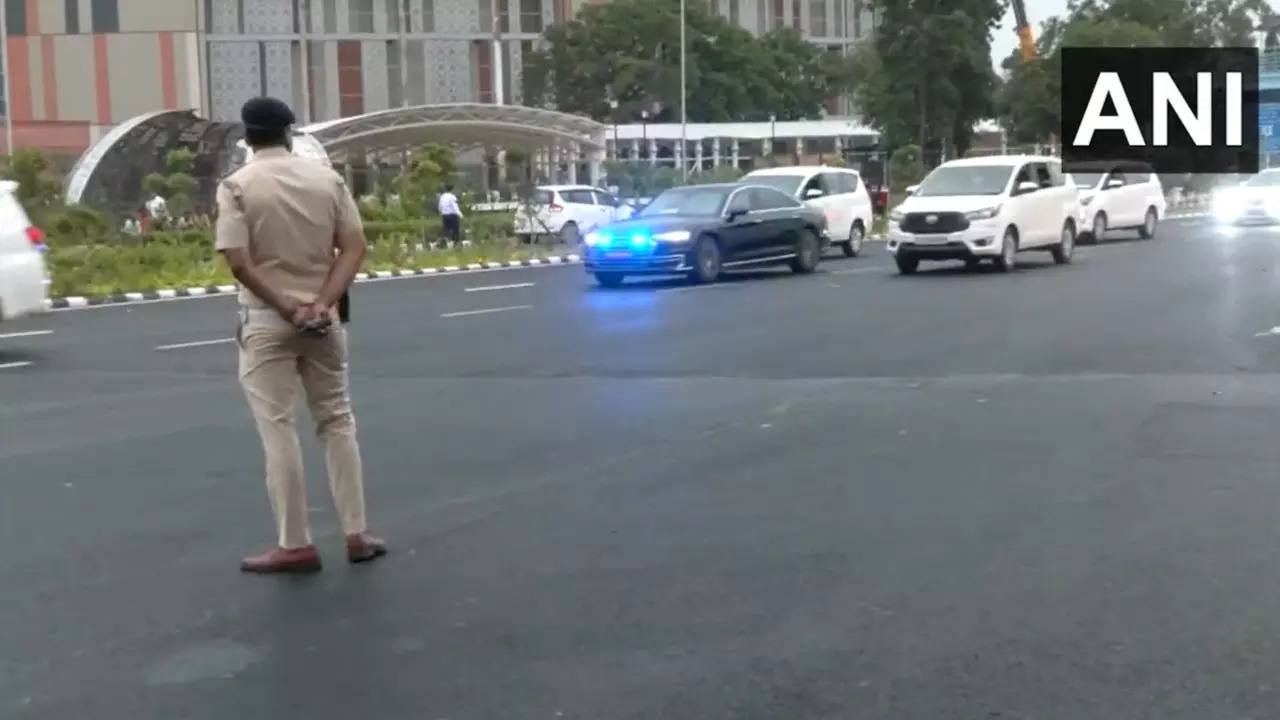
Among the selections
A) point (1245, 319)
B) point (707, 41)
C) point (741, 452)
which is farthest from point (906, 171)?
point (741, 452)

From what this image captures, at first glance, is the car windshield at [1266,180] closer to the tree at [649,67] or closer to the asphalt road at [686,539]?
the asphalt road at [686,539]

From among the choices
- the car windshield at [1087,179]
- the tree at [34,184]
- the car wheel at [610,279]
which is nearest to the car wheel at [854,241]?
the car windshield at [1087,179]

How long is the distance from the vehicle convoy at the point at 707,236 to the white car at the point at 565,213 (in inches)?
545

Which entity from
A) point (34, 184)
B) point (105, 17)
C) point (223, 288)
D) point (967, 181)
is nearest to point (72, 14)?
point (105, 17)

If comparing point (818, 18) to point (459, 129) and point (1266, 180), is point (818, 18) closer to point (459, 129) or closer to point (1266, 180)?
point (459, 129)

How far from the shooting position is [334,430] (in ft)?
23.6

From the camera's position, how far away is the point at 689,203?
26.4 meters

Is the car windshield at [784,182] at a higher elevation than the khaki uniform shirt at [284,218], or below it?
higher

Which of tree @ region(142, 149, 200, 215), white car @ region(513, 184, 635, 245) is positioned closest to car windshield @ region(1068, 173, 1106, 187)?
white car @ region(513, 184, 635, 245)

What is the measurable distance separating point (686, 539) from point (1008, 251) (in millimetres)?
19636

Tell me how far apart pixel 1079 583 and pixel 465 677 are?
246cm

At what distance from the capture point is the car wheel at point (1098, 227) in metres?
35.6

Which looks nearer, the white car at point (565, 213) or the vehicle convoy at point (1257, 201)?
the white car at point (565, 213)

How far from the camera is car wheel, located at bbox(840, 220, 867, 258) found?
3366cm
